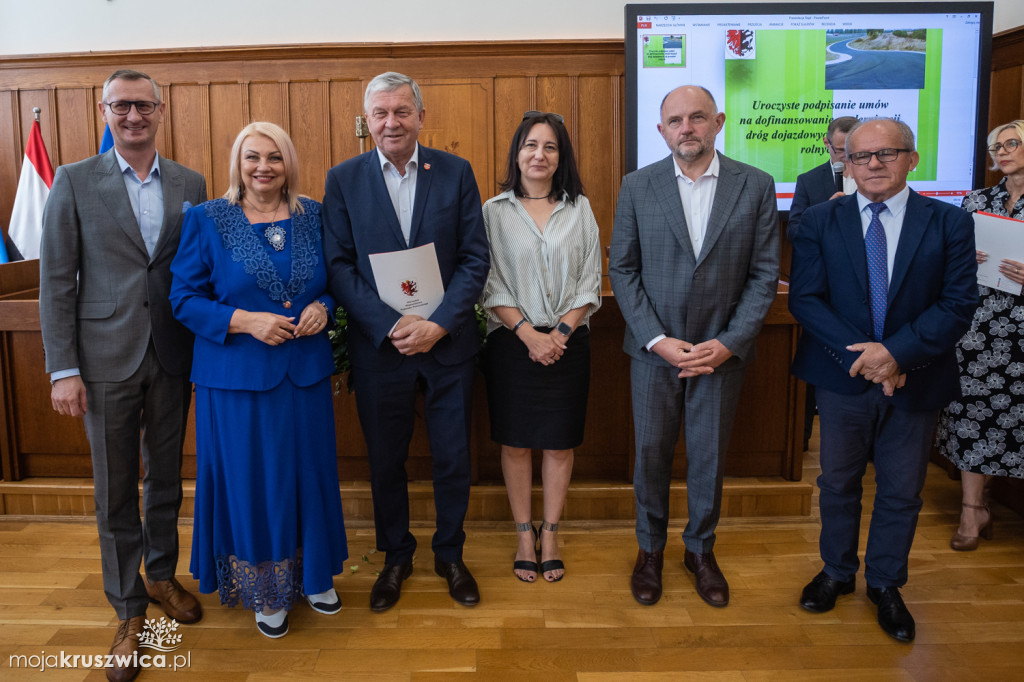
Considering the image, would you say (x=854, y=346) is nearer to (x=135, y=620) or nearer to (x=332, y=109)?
(x=135, y=620)

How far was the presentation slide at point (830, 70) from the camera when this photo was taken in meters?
4.52

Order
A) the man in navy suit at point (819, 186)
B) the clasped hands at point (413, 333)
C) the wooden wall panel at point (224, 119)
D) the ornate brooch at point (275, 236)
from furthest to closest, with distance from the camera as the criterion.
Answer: the wooden wall panel at point (224, 119), the man in navy suit at point (819, 186), the clasped hands at point (413, 333), the ornate brooch at point (275, 236)

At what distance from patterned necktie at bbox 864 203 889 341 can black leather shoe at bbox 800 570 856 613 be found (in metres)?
0.84

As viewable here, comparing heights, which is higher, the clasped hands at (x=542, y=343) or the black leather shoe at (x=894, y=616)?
the clasped hands at (x=542, y=343)

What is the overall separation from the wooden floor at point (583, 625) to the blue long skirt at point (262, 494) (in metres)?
0.20

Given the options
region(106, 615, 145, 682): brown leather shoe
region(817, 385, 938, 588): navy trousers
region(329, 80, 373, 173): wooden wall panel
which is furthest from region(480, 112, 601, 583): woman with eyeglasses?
region(329, 80, 373, 173): wooden wall panel

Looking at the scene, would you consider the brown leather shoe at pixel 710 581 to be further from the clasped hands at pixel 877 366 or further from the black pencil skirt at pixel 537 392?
the clasped hands at pixel 877 366

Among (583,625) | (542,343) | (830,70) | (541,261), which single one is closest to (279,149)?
(541,261)

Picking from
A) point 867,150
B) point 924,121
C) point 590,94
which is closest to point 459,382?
point 867,150

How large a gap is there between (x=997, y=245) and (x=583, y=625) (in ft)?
6.76

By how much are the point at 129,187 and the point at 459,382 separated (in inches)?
46.3

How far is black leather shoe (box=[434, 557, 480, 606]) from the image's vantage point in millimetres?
2535

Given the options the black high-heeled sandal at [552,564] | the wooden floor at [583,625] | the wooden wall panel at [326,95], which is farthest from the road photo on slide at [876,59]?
the black high-heeled sandal at [552,564]

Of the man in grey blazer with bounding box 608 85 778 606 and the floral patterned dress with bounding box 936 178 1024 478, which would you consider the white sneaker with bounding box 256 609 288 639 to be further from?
the floral patterned dress with bounding box 936 178 1024 478
